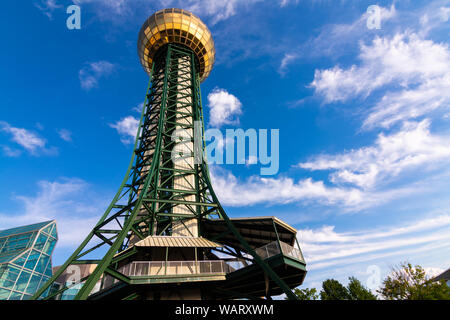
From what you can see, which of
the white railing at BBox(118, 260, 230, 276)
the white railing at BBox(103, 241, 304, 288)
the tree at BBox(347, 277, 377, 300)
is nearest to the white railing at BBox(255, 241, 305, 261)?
the white railing at BBox(103, 241, 304, 288)

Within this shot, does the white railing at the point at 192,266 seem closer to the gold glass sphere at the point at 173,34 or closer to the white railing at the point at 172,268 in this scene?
the white railing at the point at 172,268

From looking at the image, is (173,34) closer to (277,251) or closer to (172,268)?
(172,268)

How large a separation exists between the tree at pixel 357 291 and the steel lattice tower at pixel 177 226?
100ft

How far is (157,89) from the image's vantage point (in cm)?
2894

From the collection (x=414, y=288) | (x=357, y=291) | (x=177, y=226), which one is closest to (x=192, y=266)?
(x=177, y=226)

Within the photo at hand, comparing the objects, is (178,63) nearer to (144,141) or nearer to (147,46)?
(147,46)

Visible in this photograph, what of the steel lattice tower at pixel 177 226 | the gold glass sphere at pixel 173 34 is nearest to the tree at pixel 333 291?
the steel lattice tower at pixel 177 226

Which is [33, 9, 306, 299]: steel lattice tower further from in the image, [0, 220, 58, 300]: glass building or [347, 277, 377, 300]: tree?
[347, 277, 377, 300]: tree

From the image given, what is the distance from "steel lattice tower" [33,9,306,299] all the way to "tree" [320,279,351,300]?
3214 centimetres

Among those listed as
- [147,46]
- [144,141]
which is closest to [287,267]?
[144,141]

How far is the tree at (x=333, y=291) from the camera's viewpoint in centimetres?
4166

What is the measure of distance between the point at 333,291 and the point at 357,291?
4.26 m

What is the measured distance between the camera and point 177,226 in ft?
61.4
